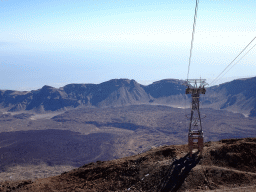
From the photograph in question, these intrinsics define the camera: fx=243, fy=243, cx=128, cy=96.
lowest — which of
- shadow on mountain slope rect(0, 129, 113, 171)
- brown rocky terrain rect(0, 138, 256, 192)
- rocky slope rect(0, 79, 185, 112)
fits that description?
shadow on mountain slope rect(0, 129, 113, 171)

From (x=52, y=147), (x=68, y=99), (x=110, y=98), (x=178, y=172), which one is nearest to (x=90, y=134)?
(x=52, y=147)

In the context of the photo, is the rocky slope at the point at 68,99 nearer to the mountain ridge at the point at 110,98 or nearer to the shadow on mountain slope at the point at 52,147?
the mountain ridge at the point at 110,98

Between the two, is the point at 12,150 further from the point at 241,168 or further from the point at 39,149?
the point at 241,168

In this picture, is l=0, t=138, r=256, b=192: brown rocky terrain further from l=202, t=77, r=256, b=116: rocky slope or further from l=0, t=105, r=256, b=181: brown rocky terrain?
l=202, t=77, r=256, b=116: rocky slope

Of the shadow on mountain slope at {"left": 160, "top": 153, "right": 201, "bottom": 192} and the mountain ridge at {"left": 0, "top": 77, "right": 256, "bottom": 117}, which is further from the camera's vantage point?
the mountain ridge at {"left": 0, "top": 77, "right": 256, "bottom": 117}

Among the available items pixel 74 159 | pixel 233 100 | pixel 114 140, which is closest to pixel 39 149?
pixel 74 159

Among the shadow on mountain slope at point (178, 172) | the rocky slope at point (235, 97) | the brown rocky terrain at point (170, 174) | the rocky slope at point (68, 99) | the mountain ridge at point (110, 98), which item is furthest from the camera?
the rocky slope at point (68, 99)

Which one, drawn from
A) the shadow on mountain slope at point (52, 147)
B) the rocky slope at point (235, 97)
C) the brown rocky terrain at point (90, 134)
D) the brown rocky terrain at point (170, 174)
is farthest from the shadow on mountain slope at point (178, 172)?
the rocky slope at point (235, 97)

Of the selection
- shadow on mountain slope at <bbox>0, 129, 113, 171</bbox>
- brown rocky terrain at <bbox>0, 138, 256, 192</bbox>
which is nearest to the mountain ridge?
shadow on mountain slope at <bbox>0, 129, 113, 171</bbox>
